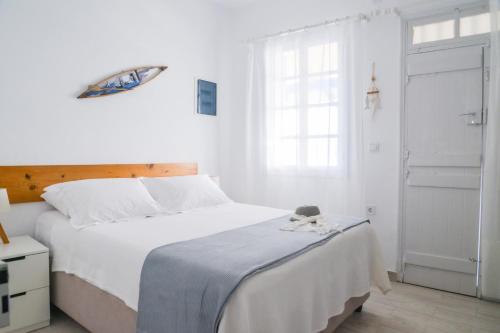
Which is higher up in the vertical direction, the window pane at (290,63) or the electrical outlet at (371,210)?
the window pane at (290,63)

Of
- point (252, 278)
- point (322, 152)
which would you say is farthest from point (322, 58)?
point (252, 278)

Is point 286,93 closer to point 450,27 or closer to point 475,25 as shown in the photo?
point 450,27

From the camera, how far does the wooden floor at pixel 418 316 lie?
2.23 m

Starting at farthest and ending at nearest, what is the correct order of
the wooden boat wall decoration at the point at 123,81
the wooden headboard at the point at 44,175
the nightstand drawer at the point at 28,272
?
the wooden boat wall decoration at the point at 123,81 → the wooden headboard at the point at 44,175 → the nightstand drawer at the point at 28,272

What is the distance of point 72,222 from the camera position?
2.23 m

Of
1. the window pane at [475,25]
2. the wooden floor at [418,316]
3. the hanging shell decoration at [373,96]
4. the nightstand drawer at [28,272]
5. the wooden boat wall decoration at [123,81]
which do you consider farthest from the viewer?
the hanging shell decoration at [373,96]

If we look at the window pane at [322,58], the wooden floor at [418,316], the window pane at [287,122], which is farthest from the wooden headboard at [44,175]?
the window pane at [322,58]

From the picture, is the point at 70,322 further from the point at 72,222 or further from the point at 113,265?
the point at 113,265

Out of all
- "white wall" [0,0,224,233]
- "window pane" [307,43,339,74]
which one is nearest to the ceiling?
"white wall" [0,0,224,233]

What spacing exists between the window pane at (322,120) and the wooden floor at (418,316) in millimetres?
1539

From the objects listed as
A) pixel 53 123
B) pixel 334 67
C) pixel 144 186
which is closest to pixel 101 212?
pixel 144 186

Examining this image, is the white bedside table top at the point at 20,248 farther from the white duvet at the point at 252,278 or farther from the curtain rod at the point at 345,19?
the curtain rod at the point at 345,19

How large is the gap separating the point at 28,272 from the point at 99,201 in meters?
0.60

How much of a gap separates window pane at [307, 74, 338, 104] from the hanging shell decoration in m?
0.31
